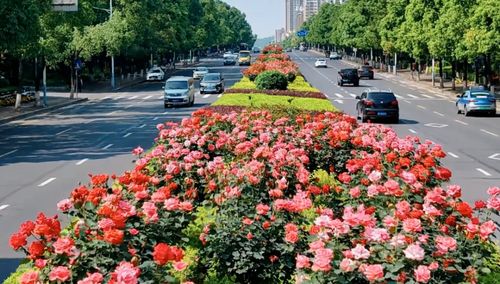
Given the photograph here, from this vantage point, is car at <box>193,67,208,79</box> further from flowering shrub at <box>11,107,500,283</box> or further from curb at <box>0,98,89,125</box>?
flowering shrub at <box>11,107,500,283</box>

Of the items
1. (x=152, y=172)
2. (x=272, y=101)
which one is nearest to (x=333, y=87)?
(x=272, y=101)

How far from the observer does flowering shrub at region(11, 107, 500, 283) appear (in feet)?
19.8

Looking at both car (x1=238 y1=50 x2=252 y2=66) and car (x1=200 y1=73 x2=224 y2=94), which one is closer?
car (x1=200 y1=73 x2=224 y2=94)

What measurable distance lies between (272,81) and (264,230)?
97.9ft

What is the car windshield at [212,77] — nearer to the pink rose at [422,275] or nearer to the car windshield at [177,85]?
the car windshield at [177,85]

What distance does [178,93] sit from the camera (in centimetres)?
4556

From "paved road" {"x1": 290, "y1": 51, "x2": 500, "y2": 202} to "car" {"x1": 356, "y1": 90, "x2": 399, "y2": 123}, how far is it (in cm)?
74

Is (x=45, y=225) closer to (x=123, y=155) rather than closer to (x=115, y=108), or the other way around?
(x=123, y=155)

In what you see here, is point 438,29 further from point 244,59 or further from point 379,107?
point 244,59

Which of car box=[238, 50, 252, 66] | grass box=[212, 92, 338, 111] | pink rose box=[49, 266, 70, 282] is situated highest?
car box=[238, 50, 252, 66]

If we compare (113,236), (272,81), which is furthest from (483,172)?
(272,81)

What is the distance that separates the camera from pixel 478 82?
2638 inches

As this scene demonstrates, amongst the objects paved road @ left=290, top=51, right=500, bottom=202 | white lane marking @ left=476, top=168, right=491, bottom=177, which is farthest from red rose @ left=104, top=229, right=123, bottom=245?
white lane marking @ left=476, top=168, right=491, bottom=177

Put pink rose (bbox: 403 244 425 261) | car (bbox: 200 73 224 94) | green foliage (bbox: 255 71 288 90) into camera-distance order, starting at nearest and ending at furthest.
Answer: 1. pink rose (bbox: 403 244 425 261)
2. green foliage (bbox: 255 71 288 90)
3. car (bbox: 200 73 224 94)
